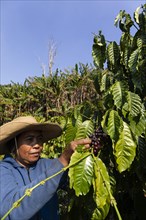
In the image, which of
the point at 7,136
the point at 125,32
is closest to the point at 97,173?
the point at 7,136

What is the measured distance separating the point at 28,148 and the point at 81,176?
24.9 inches

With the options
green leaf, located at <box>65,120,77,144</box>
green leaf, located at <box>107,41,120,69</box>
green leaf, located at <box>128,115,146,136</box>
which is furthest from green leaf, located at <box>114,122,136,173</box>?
green leaf, located at <box>107,41,120,69</box>

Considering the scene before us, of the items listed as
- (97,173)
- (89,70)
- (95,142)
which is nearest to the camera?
(97,173)

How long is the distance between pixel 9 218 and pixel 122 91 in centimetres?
78

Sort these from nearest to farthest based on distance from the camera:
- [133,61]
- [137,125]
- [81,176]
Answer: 1. [81,176]
2. [137,125]
3. [133,61]

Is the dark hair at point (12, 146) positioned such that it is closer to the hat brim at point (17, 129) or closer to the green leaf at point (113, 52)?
the hat brim at point (17, 129)

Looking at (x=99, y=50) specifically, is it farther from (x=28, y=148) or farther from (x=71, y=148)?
(x=71, y=148)

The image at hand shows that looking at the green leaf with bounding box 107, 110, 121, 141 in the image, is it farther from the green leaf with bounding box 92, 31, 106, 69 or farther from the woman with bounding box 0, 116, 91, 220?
the green leaf with bounding box 92, 31, 106, 69

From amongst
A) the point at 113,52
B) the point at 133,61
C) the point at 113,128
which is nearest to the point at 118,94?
the point at 113,128

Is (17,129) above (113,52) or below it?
below

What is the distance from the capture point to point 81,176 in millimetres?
1369

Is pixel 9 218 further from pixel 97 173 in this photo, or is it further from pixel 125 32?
pixel 125 32

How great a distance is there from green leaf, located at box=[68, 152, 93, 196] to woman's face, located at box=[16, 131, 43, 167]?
58 cm

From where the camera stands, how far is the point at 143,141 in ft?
5.88
